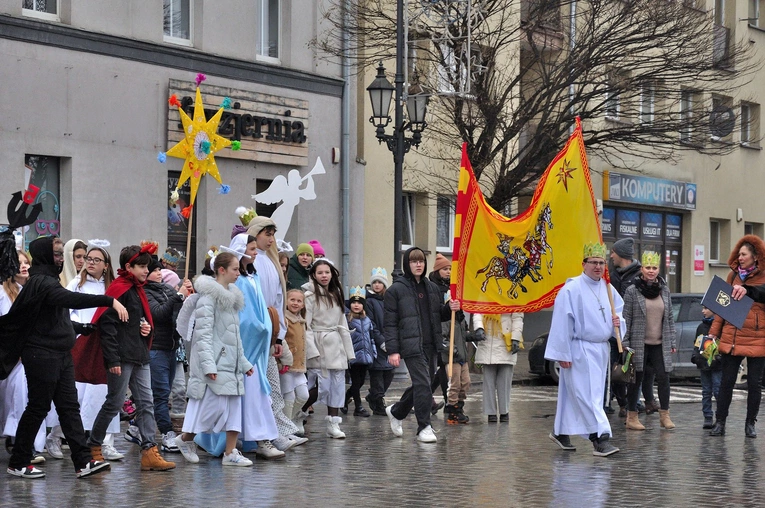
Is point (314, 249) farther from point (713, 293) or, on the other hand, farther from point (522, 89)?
point (522, 89)

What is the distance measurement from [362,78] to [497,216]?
12.4m

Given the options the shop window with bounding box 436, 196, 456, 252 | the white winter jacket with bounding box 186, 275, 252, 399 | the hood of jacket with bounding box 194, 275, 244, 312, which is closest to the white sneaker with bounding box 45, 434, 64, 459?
the white winter jacket with bounding box 186, 275, 252, 399

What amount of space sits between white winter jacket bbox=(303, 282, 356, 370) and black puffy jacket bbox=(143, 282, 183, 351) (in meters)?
1.82

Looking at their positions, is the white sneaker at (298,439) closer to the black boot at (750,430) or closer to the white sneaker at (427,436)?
the white sneaker at (427,436)

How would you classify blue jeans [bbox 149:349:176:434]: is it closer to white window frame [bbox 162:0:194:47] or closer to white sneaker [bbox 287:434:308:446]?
white sneaker [bbox 287:434:308:446]

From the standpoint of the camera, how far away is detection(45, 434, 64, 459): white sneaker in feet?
37.0

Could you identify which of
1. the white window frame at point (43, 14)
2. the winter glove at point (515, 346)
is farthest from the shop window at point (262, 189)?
the winter glove at point (515, 346)

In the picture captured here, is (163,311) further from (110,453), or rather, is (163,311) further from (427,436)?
(427,436)

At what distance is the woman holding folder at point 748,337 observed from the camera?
42.6ft

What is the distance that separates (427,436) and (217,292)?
2952 mm

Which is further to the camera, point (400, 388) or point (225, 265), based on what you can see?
point (400, 388)

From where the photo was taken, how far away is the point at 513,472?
10.5 m

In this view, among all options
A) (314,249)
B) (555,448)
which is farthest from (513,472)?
(314,249)

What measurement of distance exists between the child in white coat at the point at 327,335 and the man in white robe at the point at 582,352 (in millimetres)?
2467
